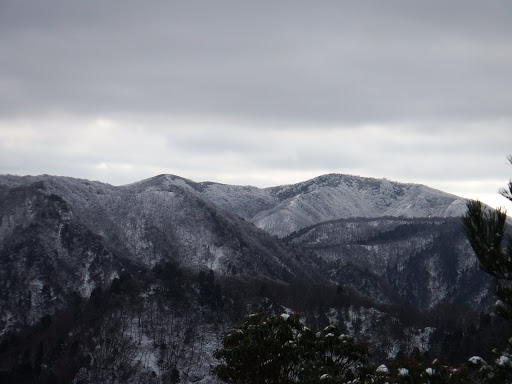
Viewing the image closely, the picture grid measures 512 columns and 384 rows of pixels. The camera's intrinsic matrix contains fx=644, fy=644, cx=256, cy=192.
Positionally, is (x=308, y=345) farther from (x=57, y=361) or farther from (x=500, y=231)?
(x=57, y=361)

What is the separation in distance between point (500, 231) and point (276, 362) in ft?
71.6

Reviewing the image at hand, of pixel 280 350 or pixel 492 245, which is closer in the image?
pixel 492 245

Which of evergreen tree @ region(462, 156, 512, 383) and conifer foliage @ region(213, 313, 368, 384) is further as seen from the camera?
conifer foliage @ region(213, 313, 368, 384)

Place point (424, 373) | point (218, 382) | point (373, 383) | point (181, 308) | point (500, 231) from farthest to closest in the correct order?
point (181, 308) < point (218, 382) < point (373, 383) < point (424, 373) < point (500, 231)

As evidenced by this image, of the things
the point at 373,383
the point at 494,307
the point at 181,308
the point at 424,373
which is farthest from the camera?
the point at 181,308

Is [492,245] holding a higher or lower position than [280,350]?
higher

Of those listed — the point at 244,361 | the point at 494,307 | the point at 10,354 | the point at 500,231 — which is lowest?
the point at 10,354

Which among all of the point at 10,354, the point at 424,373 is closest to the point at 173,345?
the point at 10,354

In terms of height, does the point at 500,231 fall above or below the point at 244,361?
above

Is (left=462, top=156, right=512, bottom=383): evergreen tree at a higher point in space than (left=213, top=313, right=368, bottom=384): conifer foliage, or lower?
higher

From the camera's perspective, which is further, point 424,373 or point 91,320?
point 91,320

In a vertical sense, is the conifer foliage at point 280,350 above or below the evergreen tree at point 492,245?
below

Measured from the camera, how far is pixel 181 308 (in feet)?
645

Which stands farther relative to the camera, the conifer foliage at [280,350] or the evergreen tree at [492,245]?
the conifer foliage at [280,350]
